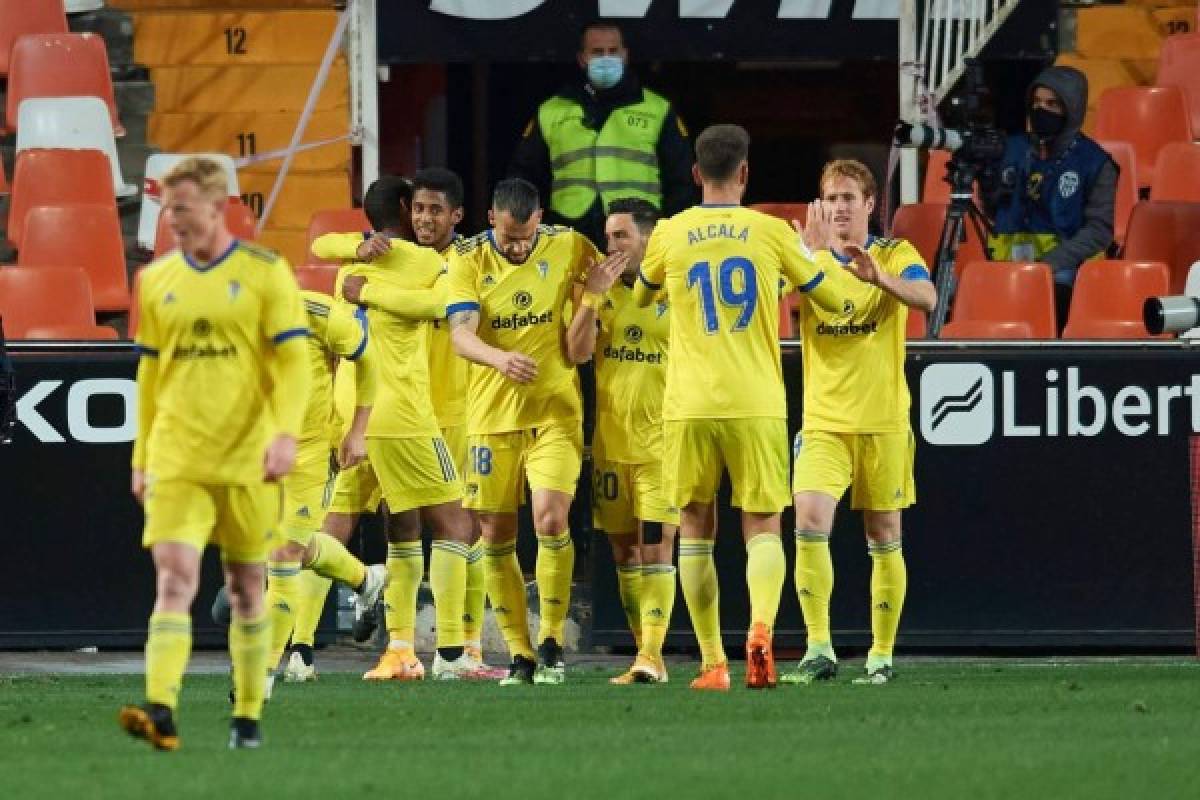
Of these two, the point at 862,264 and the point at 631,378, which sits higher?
the point at 862,264

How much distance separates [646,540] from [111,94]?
6.07 m

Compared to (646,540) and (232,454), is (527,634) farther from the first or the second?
(232,454)

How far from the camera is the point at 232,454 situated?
8.88 meters

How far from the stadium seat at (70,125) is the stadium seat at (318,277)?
2.15 metres

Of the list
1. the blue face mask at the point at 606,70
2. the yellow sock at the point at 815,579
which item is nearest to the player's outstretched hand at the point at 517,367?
the yellow sock at the point at 815,579

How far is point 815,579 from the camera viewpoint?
12000 millimetres

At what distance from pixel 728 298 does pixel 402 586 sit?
2.55 meters

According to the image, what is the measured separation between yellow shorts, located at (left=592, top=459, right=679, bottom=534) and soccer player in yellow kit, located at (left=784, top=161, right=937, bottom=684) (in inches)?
24.4

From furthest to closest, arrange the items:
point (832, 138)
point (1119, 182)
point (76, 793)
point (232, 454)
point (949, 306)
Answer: point (832, 138)
point (1119, 182)
point (949, 306)
point (232, 454)
point (76, 793)

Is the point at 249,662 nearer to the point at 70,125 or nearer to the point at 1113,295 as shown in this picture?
the point at 1113,295

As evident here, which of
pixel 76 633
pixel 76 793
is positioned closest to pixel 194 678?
pixel 76 633

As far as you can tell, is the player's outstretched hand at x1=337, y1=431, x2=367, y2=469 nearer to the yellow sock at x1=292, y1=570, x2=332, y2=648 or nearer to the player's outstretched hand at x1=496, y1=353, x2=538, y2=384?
the player's outstretched hand at x1=496, y1=353, x2=538, y2=384

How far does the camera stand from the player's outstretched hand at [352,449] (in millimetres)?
11336

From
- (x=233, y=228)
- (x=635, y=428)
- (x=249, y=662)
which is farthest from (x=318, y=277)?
(x=249, y=662)
